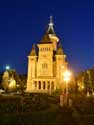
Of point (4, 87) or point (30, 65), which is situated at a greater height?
point (30, 65)

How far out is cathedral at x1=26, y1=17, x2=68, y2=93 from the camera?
338ft

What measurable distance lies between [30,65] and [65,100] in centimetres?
6971

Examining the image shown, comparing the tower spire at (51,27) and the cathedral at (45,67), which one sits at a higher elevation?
the tower spire at (51,27)

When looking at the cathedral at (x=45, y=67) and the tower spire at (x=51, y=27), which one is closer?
the cathedral at (x=45, y=67)

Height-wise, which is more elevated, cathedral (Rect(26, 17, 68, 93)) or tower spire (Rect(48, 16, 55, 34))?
tower spire (Rect(48, 16, 55, 34))

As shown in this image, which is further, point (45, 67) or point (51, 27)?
point (51, 27)

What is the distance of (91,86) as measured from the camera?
87625mm

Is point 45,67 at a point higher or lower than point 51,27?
lower

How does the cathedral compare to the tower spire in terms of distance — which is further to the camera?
the tower spire

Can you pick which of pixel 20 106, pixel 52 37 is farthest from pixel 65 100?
pixel 52 37

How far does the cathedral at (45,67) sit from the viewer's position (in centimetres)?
10288

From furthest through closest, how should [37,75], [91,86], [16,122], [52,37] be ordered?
[52,37] → [37,75] → [91,86] → [16,122]

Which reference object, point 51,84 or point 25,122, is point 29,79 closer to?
point 51,84

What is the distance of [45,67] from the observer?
343ft
